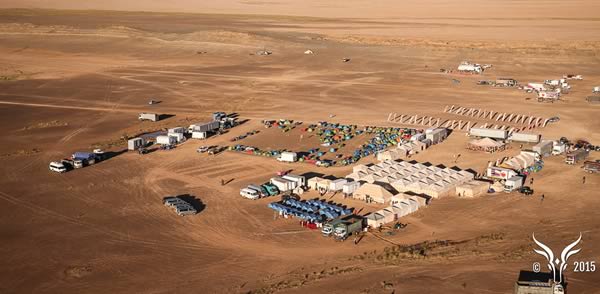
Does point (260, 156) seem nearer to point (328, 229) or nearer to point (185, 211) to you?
point (185, 211)

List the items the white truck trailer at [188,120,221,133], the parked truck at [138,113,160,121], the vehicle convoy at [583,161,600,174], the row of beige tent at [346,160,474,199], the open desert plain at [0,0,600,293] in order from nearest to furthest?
the open desert plain at [0,0,600,293] < the row of beige tent at [346,160,474,199] < the vehicle convoy at [583,161,600,174] < the white truck trailer at [188,120,221,133] < the parked truck at [138,113,160,121]

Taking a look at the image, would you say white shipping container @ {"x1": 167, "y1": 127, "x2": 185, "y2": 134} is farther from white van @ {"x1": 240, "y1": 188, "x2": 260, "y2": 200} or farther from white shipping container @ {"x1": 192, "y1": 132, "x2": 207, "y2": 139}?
white van @ {"x1": 240, "y1": 188, "x2": 260, "y2": 200}

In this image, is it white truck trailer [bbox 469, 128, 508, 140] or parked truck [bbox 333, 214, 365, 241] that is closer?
parked truck [bbox 333, 214, 365, 241]

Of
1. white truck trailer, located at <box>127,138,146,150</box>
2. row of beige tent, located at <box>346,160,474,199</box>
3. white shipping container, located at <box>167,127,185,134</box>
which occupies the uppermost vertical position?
white shipping container, located at <box>167,127,185,134</box>

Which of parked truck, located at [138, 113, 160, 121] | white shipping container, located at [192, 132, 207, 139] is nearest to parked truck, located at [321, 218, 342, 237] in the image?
white shipping container, located at [192, 132, 207, 139]

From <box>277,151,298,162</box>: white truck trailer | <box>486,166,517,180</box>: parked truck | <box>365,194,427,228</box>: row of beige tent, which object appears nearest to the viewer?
<box>365,194,427,228</box>: row of beige tent

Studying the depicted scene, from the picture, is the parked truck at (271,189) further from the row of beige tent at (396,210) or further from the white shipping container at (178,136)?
the white shipping container at (178,136)

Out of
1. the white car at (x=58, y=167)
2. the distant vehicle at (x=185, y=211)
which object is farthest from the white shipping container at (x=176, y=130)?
the distant vehicle at (x=185, y=211)
